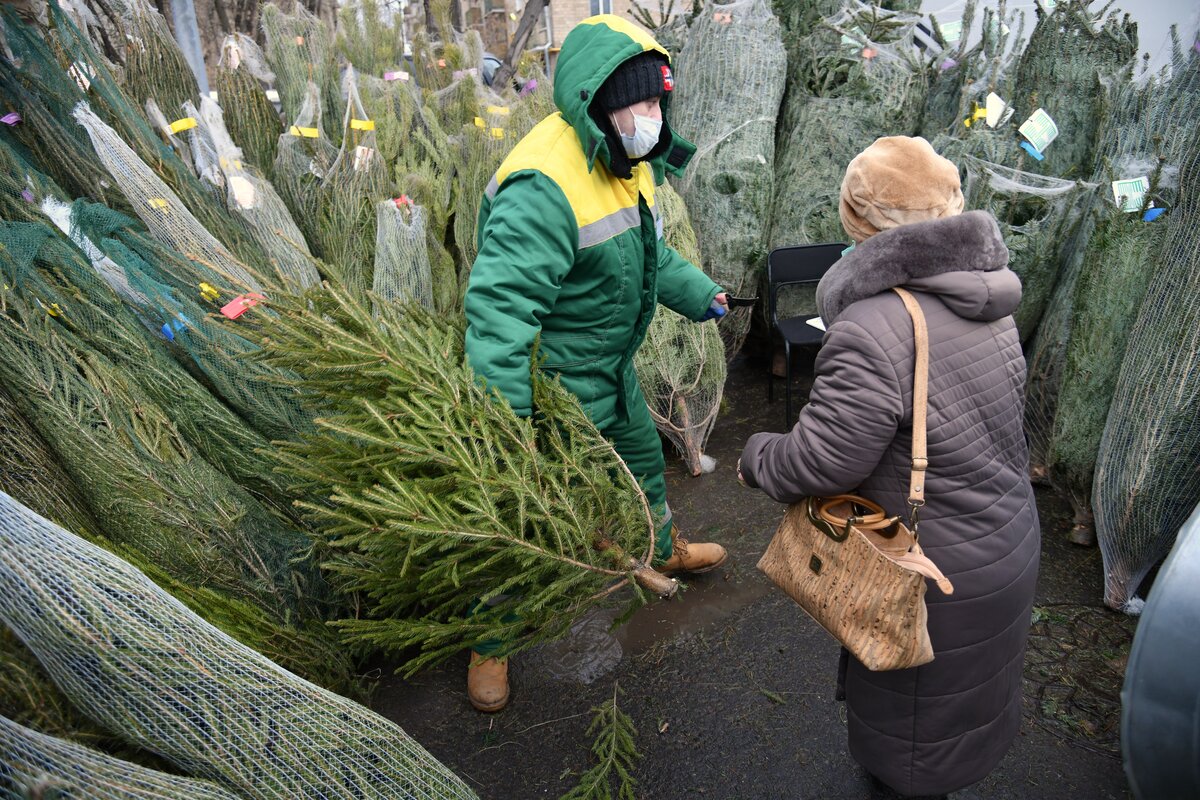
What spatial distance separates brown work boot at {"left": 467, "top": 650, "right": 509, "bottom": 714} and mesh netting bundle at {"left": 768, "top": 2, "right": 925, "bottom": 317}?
10.1 ft

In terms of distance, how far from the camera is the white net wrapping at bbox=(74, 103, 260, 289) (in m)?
3.24

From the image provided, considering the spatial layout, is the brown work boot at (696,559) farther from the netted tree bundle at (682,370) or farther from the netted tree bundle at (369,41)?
the netted tree bundle at (369,41)

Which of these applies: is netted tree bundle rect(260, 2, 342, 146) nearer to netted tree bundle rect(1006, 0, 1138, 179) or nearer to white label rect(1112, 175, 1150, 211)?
white label rect(1112, 175, 1150, 211)

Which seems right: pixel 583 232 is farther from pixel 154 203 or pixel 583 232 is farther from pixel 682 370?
pixel 154 203

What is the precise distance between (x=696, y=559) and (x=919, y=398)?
1796 millimetres

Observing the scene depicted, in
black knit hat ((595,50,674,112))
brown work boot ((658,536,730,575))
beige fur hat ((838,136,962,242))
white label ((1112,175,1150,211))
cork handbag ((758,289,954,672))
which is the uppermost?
black knit hat ((595,50,674,112))

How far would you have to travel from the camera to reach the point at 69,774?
1.19m

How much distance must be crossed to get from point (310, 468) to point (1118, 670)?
2.91 metres

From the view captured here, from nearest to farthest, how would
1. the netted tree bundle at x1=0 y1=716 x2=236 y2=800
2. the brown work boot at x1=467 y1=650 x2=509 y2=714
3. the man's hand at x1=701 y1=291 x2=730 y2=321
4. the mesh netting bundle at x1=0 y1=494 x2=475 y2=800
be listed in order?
the netted tree bundle at x1=0 y1=716 x2=236 y2=800 → the mesh netting bundle at x1=0 y1=494 x2=475 y2=800 → the brown work boot at x1=467 y1=650 x2=509 y2=714 → the man's hand at x1=701 y1=291 x2=730 y2=321

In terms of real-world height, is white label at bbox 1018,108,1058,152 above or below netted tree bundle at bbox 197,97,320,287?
above

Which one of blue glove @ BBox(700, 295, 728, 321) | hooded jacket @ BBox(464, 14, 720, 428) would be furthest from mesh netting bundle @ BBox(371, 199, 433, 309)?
blue glove @ BBox(700, 295, 728, 321)

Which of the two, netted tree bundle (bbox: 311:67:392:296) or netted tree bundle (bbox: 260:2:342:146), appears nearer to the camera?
netted tree bundle (bbox: 311:67:392:296)

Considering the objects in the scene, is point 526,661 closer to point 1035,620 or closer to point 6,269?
point 1035,620

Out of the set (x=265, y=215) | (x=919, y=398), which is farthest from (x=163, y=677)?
(x=265, y=215)
